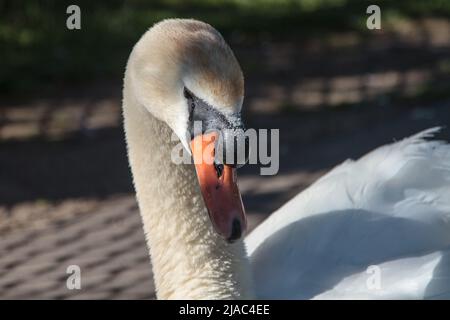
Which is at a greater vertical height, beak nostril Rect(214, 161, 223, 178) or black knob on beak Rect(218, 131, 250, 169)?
black knob on beak Rect(218, 131, 250, 169)

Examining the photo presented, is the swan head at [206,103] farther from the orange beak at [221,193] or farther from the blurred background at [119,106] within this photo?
the blurred background at [119,106]

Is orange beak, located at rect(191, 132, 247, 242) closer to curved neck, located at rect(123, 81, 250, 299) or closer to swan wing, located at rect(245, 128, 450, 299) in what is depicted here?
curved neck, located at rect(123, 81, 250, 299)

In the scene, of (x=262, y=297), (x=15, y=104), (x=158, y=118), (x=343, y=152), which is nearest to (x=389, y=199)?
(x=262, y=297)

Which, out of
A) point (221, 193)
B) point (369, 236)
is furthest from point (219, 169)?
point (369, 236)

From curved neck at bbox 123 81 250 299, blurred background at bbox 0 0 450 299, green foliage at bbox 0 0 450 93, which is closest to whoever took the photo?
curved neck at bbox 123 81 250 299

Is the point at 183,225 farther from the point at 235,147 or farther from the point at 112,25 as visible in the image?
the point at 112,25

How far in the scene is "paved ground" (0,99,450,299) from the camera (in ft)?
16.0

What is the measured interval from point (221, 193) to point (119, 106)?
4.19m

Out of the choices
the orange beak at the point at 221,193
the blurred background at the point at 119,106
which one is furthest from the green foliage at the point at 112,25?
the orange beak at the point at 221,193

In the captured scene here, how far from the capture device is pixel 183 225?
10.8ft

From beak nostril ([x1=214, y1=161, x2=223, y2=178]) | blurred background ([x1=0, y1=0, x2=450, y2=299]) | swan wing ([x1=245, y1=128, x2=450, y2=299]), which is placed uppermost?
blurred background ([x1=0, y1=0, x2=450, y2=299])

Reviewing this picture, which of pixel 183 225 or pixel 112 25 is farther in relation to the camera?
pixel 112 25

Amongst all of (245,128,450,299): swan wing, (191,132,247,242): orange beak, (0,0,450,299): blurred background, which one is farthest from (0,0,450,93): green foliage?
(191,132,247,242): orange beak
